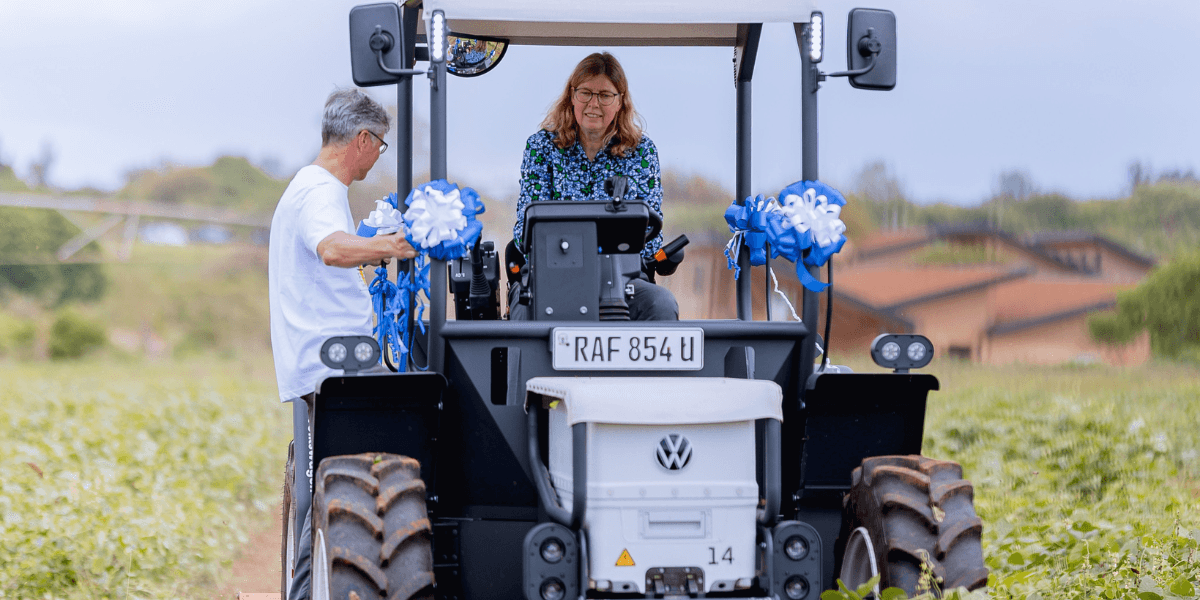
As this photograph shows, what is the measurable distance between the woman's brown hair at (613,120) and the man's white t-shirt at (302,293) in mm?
1010

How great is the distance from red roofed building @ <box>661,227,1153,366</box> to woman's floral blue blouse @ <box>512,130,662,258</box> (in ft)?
31.6

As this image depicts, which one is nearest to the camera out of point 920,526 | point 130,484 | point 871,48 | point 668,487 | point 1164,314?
point 668,487

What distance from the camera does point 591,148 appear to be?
5.36 metres

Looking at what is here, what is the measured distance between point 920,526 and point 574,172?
2.20 m

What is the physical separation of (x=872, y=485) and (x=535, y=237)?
148 cm

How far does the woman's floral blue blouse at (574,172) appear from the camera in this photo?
5250 mm

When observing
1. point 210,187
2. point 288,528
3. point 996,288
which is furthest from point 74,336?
point 288,528

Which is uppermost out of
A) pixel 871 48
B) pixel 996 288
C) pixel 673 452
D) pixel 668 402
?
pixel 871 48

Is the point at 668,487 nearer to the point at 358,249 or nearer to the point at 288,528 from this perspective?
the point at 358,249

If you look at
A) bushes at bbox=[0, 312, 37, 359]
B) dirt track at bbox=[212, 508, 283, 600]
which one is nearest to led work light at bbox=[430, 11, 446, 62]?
dirt track at bbox=[212, 508, 283, 600]

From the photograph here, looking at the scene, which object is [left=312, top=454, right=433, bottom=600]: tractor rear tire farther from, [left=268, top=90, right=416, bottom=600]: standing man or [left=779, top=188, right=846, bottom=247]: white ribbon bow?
[left=779, top=188, right=846, bottom=247]: white ribbon bow

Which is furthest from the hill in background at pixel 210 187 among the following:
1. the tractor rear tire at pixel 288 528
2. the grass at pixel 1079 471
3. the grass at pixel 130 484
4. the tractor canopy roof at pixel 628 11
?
the tractor canopy roof at pixel 628 11

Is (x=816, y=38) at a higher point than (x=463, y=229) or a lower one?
higher

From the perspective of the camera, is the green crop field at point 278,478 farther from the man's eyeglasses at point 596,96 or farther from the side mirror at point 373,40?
the side mirror at point 373,40
